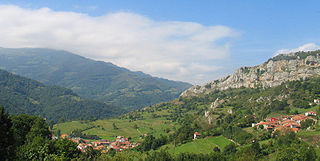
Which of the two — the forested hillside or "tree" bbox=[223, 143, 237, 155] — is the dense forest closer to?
"tree" bbox=[223, 143, 237, 155]

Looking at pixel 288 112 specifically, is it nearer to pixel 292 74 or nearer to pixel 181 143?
pixel 181 143

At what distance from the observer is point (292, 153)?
48.3 metres

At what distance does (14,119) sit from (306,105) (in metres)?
109

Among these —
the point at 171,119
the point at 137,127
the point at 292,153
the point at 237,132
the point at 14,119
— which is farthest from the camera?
the point at 171,119

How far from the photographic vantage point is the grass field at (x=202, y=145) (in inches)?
3105

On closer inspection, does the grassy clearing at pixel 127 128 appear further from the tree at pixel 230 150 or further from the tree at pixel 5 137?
the tree at pixel 5 137

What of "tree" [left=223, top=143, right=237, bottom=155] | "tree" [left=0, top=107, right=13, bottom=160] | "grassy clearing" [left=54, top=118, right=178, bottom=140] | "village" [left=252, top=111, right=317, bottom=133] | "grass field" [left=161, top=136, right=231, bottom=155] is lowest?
"grassy clearing" [left=54, top=118, right=178, bottom=140]

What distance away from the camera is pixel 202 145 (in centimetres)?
8338

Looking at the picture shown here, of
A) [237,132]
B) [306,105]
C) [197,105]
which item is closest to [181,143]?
[237,132]

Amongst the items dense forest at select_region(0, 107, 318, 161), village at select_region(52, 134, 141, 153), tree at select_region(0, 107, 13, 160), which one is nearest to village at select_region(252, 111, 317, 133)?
dense forest at select_region(0, 107, 318, 161)

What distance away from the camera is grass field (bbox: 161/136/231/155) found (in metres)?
78.9

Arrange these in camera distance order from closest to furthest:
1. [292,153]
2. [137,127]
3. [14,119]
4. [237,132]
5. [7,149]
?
[7,149] → [292,153] → [14,119] → [237,132] → [137,127]

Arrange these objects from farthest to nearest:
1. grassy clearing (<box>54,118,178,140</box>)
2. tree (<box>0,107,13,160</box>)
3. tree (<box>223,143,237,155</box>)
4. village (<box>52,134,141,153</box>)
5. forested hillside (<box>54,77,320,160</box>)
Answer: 1. grassy clearing (<box>54,118,178,140</box>)
2. village (<box>52,134,141,153</box>)
3. tree (<box>223,143,237,155</box>)
4. forested hillside (<box>54,77,320,160</box>)
5. tree (<box>0,107,13,160</box>)

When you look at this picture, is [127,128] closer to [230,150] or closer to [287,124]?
[230,150]
